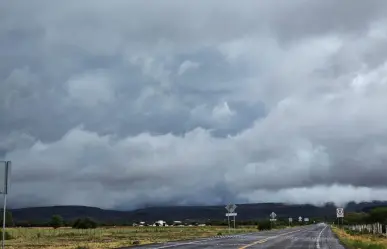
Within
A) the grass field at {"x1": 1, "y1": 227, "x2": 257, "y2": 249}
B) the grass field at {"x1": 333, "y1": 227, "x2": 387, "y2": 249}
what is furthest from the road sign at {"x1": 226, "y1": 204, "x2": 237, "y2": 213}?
the grass field at {"x1": 333, "y1": 227, "x2": 387, "y2": 249}

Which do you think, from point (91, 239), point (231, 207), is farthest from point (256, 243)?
point (231, 207)

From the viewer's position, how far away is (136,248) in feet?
117

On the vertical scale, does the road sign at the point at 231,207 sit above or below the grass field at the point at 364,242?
above

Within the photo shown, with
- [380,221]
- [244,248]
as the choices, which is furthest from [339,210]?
[380,221]

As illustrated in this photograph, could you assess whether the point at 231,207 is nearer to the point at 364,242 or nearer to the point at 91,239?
the point at 91,239

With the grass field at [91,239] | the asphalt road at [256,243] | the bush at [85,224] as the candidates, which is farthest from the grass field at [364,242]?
the bush at [85,224]

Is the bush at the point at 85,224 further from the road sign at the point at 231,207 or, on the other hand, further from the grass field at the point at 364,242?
the grass field at the point at 364,242

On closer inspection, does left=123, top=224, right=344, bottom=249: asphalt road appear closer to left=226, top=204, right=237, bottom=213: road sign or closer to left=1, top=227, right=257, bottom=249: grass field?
left=1, top=227, right=257, bottom=249: grass field

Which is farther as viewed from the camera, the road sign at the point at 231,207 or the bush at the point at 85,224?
the bush at the point at 85,224

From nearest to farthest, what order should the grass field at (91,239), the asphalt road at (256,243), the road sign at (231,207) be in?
the asphalt road at (256,243)
the grass field at (91,239)
the road sign at (231,207)

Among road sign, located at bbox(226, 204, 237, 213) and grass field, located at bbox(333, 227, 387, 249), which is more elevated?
road sign, located at bbox(226, 204, 237, 213)

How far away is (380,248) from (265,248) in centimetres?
682

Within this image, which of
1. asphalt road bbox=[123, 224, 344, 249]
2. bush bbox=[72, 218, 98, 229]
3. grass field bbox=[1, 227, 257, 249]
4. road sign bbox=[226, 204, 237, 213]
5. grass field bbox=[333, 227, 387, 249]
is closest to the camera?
asphalt road bbox=[123, 224, 344, 249]

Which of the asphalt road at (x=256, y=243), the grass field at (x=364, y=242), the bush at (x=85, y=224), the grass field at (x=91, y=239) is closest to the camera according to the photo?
the asphalt road at (x=256, y=243)
